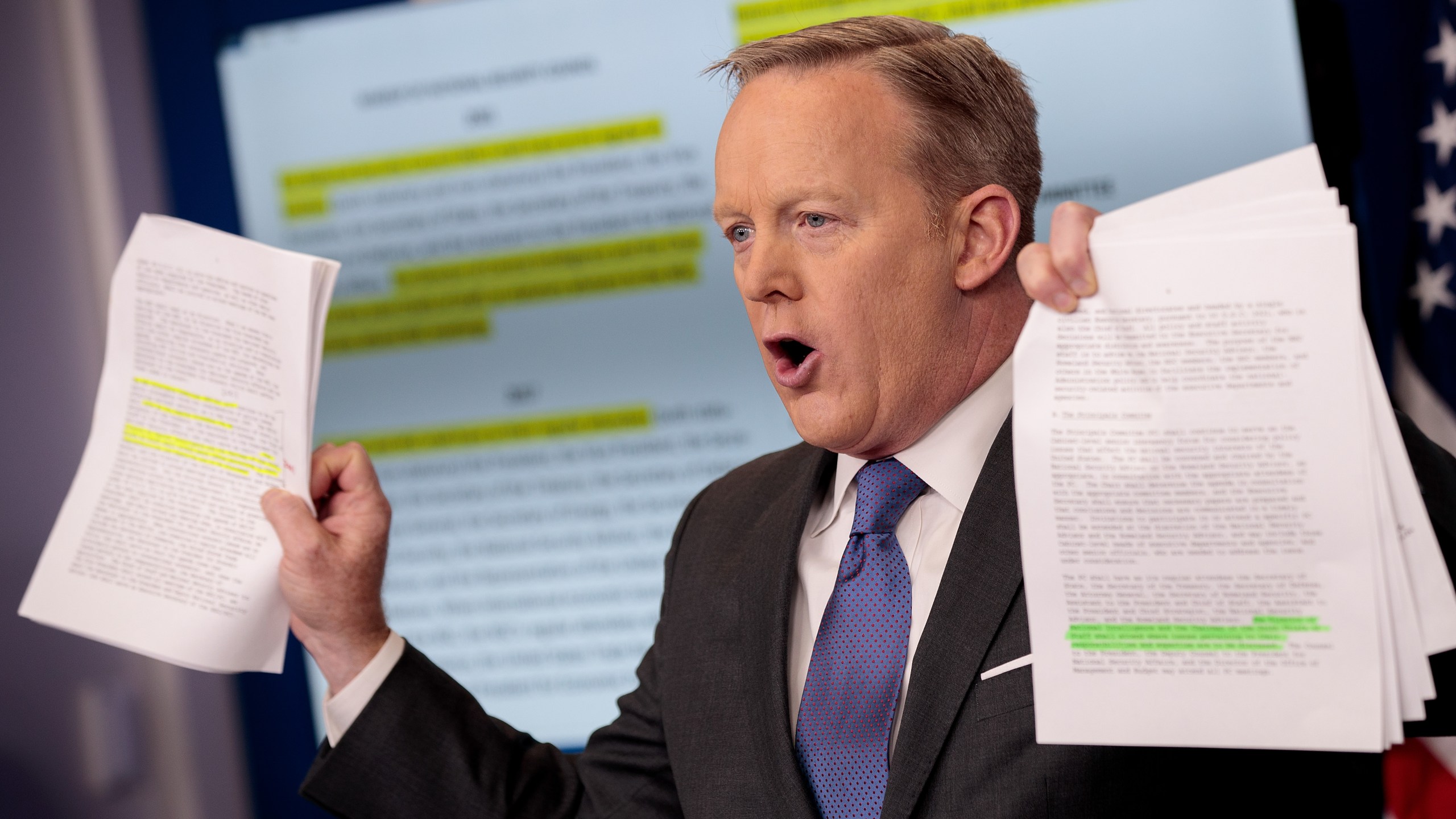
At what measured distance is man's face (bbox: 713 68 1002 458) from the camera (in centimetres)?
128

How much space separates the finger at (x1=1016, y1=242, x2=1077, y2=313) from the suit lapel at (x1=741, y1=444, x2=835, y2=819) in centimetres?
58

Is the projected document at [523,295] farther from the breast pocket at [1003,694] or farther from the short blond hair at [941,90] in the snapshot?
the breast pocket at [1003,694]

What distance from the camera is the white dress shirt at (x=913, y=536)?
4.27ft

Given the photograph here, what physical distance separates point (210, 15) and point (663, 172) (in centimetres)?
122

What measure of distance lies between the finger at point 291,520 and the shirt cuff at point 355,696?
19 cm

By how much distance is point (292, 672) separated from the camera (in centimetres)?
289

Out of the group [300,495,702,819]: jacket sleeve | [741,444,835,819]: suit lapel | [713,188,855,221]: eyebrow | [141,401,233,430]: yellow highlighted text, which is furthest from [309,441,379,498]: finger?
[713,188,855,221]: eyebrow

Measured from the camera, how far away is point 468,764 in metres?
1.45

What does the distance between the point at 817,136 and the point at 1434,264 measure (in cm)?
147

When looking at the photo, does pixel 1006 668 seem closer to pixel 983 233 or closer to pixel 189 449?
pixel 983 233

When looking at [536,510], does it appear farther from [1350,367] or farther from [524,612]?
[1350,367]

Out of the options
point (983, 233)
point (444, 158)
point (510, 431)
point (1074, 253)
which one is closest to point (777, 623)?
point (983, 233)

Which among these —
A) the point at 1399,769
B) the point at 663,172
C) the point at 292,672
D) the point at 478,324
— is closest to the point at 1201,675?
the point at 1399,769

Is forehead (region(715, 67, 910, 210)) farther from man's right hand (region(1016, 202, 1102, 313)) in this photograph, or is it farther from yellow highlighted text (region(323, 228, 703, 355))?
yellow highlighted text (region(323, 228, 703, 355))
